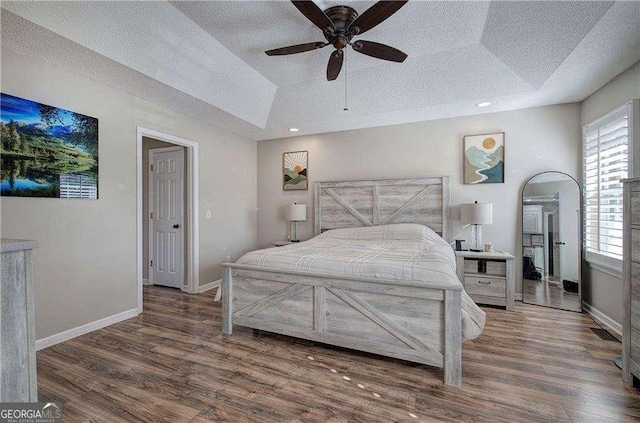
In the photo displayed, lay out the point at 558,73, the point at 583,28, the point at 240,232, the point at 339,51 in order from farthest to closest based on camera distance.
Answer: the point at 240,232
the point at 558,73
the point at 339,51
the point at 583,28

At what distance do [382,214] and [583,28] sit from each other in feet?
9.67

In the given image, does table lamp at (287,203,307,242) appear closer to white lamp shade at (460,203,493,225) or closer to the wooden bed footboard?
the wooden bed footboard

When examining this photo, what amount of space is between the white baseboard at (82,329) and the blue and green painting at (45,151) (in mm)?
1290

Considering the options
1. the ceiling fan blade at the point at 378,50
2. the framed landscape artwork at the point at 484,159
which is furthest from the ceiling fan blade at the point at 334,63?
the framed landscape artwork at the point at 484,159

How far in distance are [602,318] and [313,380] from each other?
10.7ft

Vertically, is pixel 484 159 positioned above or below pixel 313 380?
above

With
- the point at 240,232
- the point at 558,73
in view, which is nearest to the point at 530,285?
the point at 558,73

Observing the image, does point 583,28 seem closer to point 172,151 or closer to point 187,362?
point 187,362

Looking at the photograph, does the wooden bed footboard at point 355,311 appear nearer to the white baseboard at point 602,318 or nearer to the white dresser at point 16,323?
the white dresser at point 16,323

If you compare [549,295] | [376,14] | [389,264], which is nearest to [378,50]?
[376,14]

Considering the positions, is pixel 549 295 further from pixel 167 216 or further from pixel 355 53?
pixel 167 216

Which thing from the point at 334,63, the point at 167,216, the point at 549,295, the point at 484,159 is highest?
the point at 334,63

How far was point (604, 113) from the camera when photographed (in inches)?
127

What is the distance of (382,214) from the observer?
462cm
